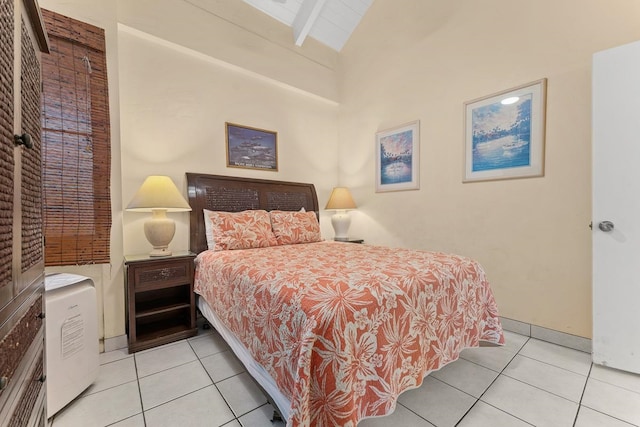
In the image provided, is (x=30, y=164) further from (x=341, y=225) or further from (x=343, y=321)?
(x=341, y=225)

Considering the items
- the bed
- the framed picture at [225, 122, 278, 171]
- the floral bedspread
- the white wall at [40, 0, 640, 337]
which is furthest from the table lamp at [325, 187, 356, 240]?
the floral bedspread

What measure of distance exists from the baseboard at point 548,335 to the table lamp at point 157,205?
3.07m

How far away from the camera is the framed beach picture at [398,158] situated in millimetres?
3086

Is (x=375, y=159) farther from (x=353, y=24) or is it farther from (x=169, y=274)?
(x=169, y=274)

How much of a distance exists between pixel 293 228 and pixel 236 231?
65 centimetres

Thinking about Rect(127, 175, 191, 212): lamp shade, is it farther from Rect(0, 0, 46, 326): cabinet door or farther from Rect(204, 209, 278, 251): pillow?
Rect(0, 0, 46, 326): cabinet door

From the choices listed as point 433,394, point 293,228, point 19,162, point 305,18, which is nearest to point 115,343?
point 293,228

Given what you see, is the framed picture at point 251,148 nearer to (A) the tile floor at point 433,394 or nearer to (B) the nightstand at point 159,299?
(B) the nightstand at point 159,299

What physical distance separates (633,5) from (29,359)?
363 cm

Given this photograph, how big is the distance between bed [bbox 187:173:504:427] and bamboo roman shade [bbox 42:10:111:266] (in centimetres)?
90

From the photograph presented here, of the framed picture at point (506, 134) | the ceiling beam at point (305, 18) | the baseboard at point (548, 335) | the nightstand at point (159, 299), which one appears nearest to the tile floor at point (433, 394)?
the baseboard at point (548, 335)

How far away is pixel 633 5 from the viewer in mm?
1831

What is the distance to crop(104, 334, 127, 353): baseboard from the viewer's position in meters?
2.13

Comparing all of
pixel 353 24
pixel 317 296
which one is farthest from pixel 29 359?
pixel 353 24
